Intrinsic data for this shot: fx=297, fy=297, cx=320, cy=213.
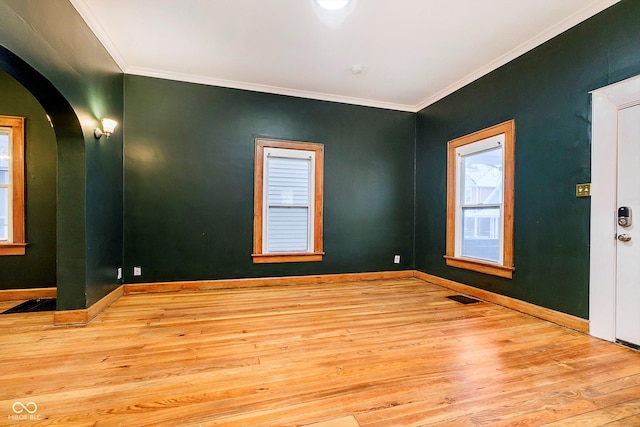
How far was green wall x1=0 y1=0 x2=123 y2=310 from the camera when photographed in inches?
79.8

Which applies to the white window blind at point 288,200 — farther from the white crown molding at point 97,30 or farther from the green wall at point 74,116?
the white crown molding at point 97,30

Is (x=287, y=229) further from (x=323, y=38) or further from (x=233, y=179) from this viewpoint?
(x=323, y=38)

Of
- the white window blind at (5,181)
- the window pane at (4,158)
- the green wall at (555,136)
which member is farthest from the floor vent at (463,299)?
the window pane at (4,158)

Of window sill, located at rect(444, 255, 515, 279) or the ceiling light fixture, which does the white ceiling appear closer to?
the ceiling light fixture

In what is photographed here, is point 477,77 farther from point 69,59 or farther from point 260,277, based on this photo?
point 69,59

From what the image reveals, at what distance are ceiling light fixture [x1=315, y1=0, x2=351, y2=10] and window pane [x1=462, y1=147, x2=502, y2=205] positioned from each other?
248 centimetres

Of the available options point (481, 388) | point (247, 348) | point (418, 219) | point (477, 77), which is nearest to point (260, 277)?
point (247, 348)

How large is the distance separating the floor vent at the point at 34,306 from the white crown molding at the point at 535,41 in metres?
5.65

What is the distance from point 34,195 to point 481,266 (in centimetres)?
551

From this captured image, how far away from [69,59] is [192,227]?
2.21 metres

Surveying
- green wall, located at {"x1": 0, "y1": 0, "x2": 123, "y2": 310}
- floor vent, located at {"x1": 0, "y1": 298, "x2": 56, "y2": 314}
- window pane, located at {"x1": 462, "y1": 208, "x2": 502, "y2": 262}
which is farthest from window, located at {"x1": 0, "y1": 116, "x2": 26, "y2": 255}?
window pane, located at {"x1": 462, "y1": 208, "x2": 502, "y2": 262}

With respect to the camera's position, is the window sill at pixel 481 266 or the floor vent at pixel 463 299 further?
the floor vent at pixel 463 299

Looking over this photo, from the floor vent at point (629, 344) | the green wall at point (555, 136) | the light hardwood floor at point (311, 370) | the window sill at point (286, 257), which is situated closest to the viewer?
the light hardwood floor at point (311, 370)

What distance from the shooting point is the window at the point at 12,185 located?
135 inches
